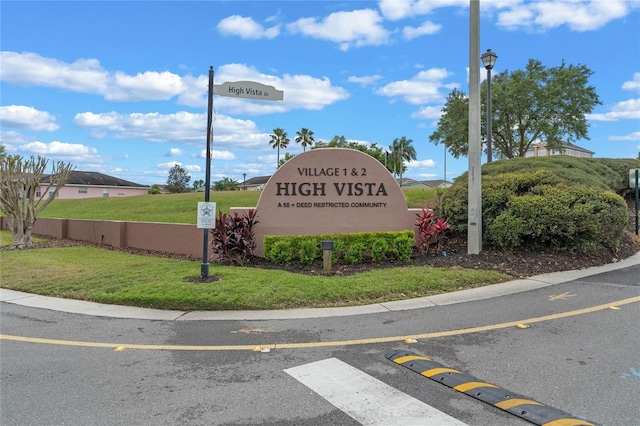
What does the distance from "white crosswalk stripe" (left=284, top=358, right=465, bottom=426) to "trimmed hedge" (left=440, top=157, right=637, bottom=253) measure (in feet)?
23.1

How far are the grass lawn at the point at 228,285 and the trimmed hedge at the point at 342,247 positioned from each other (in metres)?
0.97

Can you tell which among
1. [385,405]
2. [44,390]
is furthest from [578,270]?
[44,390]

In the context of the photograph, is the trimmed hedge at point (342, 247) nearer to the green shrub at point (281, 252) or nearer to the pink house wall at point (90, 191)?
the green shrub at point (281, 252)

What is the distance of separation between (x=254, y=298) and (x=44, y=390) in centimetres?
323

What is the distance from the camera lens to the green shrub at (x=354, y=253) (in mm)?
9820

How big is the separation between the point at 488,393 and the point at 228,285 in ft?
16.1

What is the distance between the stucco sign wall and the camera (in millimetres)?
10859

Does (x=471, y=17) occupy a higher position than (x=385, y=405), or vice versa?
(x=471, y=17)

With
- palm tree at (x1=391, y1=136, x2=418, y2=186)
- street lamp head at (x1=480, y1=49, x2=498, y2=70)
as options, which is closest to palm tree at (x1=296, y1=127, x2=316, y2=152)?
palm tree at (x1=391, y1=136, x2=418, y2=186)

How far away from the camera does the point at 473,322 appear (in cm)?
563

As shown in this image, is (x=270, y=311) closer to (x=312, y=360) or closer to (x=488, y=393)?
(x=312, y=360)

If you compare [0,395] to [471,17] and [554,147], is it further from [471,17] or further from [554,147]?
[554,147]

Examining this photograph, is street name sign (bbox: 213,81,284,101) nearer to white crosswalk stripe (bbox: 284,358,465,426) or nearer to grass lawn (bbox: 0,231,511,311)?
grass lawn (bbox: 0,231,511,311)

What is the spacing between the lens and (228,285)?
7.34m
